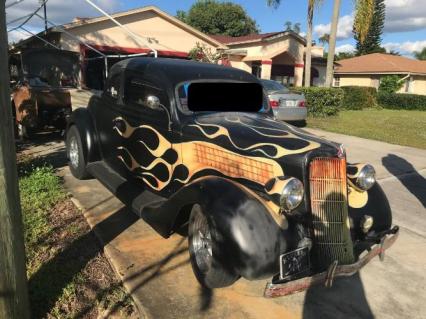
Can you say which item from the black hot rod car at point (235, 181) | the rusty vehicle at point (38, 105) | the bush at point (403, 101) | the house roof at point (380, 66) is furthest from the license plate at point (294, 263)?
the house roof at point (380, 66)

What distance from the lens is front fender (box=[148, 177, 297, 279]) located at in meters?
2.82

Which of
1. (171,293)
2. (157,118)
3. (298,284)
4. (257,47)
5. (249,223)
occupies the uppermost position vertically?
(257,47)

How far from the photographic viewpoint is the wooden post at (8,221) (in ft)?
7.97

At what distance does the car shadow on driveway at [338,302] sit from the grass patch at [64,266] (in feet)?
4.72

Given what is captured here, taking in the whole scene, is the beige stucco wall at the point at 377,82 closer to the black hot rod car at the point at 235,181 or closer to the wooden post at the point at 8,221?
the black hot rod car at the point at 235,181

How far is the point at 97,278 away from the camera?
3.61 m

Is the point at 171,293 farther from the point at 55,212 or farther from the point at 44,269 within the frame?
the point at 55,212

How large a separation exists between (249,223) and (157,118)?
190cm

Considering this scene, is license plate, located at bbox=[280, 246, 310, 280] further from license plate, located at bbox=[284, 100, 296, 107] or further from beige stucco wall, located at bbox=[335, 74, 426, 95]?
beige stucco wall, located at bbox=[335, 74, 426, 95]

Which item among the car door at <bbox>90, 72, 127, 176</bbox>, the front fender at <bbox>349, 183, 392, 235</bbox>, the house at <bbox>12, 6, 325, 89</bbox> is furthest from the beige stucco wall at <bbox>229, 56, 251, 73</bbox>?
the front fender at <bbox>349, 183, 392, 235</bbox>

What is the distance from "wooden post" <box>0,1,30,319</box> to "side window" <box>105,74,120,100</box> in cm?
278

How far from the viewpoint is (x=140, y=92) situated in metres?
4.80

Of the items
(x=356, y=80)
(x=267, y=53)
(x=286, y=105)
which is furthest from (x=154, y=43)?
(x=356, y=80)

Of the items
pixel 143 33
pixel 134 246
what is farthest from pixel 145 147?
pixel 143 33
